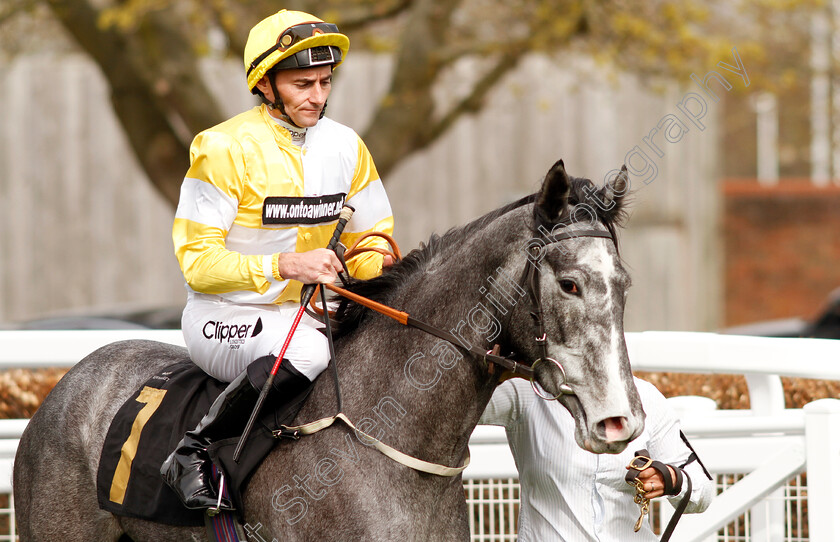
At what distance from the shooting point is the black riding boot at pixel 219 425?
107 inches

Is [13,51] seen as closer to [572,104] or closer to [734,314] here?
[572,104]

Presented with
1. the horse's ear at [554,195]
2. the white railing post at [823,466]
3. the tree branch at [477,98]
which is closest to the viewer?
the horse's ear at [554,195]

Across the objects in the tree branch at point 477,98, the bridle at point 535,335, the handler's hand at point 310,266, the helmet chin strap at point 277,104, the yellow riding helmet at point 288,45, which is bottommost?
the bridle at point 535,335

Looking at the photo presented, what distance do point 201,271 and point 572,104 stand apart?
1013cm

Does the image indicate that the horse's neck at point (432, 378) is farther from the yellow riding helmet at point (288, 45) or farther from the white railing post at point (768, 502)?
the white railing post at point (768, 502)

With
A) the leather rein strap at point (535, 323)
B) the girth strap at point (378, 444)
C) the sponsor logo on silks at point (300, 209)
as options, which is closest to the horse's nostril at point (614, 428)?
the leather rein strap at point (535, 323)

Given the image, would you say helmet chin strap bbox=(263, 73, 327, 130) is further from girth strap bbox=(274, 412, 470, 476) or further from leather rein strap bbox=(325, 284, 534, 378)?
girth strap bbox=(274, 412, 470, 476)

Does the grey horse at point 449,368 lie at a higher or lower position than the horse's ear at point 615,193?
lower

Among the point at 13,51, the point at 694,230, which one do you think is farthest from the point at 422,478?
the point at 694,230

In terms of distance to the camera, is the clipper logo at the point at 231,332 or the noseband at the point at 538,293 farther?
the clipper logo at the point at 231,332

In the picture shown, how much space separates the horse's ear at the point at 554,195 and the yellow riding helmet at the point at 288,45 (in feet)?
2.68

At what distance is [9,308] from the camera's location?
12375mm

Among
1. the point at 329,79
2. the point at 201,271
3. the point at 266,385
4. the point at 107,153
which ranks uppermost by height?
the point at 107,153

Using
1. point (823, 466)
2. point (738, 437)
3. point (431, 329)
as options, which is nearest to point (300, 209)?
point (431, 329)
